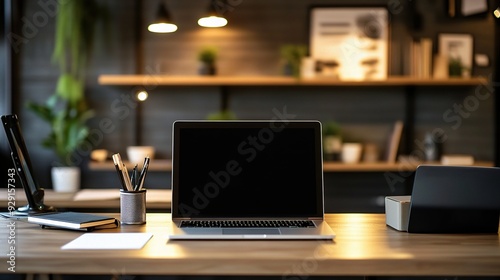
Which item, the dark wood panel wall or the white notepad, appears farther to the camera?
the dark wood panel wall

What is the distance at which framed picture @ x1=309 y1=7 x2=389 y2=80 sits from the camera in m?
4.01

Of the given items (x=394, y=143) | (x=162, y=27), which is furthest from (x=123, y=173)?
(x=394, y=143)

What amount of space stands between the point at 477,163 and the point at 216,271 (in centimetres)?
319

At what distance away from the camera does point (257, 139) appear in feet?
5.80

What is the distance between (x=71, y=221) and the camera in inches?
65.4

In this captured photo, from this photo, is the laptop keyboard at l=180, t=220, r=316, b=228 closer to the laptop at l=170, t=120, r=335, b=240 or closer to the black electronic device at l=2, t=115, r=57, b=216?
the laptop at l=170, t=120, r=335, b=240

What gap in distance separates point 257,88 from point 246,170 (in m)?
2.42

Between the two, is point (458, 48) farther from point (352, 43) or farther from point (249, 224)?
point (249, 224)

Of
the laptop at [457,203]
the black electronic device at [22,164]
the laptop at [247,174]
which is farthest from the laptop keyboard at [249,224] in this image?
the black electronic device at [22,164]

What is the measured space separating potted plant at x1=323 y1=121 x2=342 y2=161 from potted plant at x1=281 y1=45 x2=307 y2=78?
448mm

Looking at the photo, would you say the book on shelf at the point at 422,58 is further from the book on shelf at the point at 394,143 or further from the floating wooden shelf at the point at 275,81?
the book on shelf at the point at 394,143

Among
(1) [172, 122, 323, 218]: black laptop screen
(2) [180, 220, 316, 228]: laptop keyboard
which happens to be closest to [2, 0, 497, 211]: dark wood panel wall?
(1) [172, 122, 323, 218]: black laptop screen

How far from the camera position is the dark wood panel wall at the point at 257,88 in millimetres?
4125

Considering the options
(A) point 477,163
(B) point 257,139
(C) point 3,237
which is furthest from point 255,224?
(A) point 477,163
